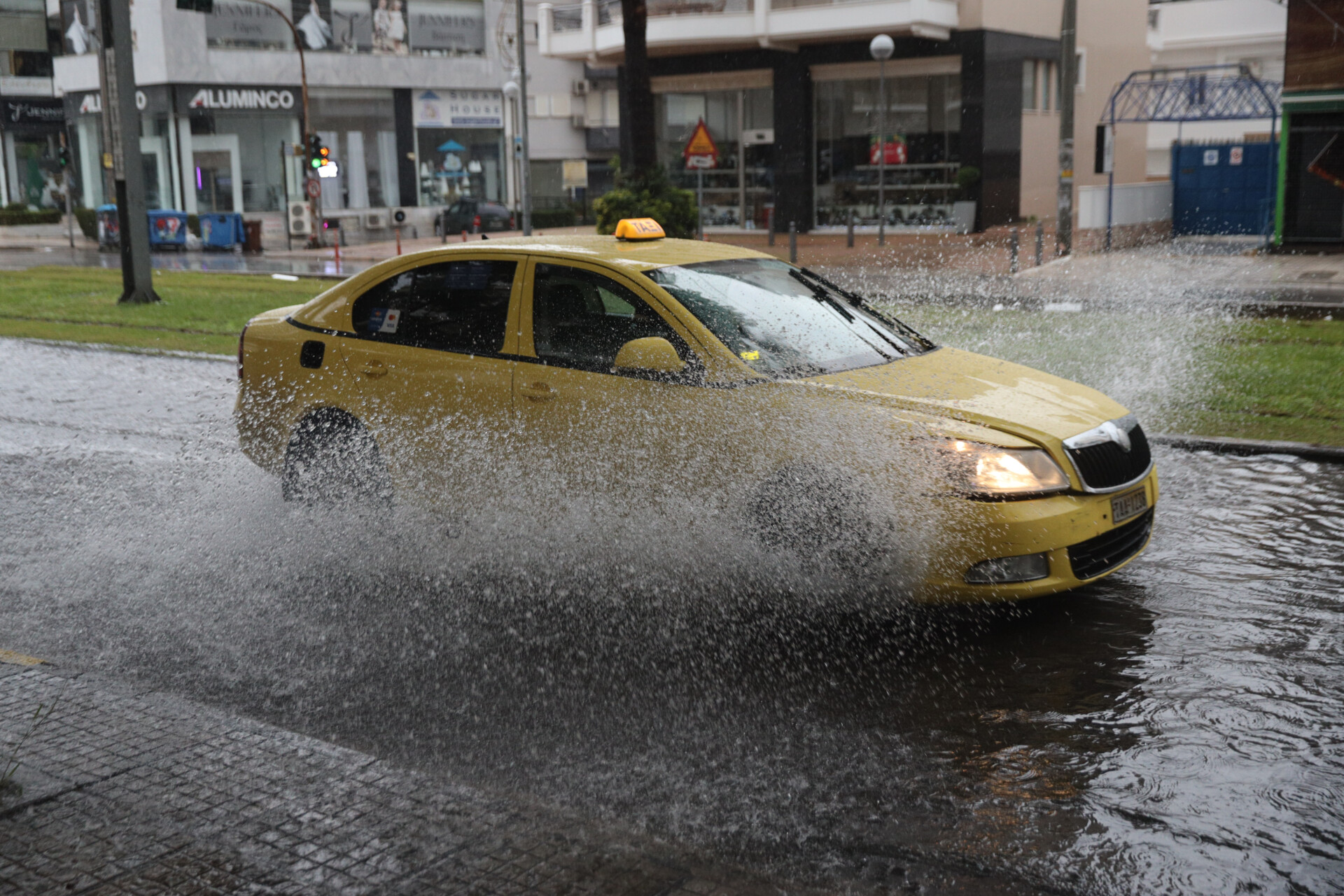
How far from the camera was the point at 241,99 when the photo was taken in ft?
146

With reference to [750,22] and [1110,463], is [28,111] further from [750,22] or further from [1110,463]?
[1110,463]

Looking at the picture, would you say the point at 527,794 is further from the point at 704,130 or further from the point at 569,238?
the point at 704,130

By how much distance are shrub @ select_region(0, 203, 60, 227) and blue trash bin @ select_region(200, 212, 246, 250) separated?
14.5 metres

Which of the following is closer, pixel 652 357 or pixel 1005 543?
pixel 1005 543

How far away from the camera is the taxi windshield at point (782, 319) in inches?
226

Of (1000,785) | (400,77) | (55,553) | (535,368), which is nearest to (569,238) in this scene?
(535,368)

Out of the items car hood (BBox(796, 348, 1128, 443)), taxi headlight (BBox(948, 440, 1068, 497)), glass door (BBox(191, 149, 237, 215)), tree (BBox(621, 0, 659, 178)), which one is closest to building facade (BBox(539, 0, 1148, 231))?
glass door (BBox(191, 149, 237, 215))

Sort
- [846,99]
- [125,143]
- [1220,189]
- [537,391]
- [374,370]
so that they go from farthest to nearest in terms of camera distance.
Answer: [846,99]
[1220,189]
[125,143]
[374,370]
[537,391]

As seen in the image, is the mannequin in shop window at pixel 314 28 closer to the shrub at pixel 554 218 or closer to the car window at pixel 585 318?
the shrub at pixel 554 218

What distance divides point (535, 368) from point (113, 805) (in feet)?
8.98

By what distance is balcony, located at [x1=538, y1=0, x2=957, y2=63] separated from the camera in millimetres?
35031

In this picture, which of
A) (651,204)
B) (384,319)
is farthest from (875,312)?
(651,204)

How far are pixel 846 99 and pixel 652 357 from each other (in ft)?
112

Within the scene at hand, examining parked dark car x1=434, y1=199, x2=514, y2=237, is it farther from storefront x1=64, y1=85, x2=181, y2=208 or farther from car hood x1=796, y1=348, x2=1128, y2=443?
car hood x1=796, y1=348, x2=1128, y2=443
